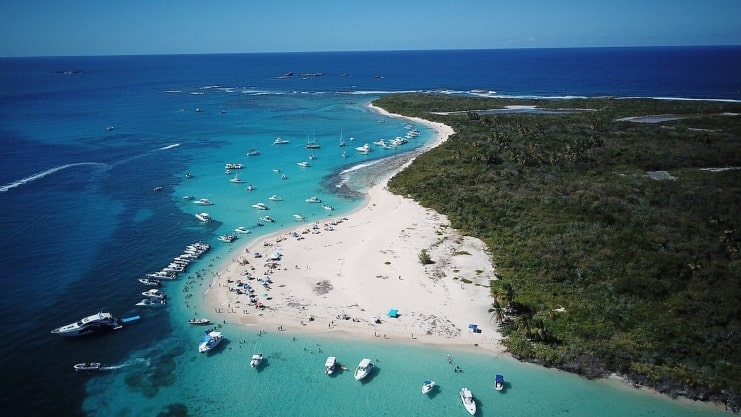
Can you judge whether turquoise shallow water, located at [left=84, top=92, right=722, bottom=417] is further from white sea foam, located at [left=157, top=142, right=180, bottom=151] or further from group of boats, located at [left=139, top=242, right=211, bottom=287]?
white sea foam, located at [left=157, top=142, right=180, bottom=151]

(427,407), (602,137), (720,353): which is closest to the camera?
(427,407)

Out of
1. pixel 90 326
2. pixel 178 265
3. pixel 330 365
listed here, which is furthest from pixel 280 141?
pixel 330 365

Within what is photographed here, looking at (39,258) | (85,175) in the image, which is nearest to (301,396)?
(39,258)

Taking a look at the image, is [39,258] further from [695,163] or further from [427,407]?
[695,163]

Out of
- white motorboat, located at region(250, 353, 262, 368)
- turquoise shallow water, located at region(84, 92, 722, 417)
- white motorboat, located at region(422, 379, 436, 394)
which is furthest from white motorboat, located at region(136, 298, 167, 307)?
white motorboat, located at region(422, 379, 436, 394)

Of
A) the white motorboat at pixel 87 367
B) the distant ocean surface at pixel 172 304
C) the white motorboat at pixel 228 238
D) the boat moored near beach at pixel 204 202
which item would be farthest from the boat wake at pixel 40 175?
the white motorboat at pixel 87 367

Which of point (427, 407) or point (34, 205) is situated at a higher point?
point (34, 205)

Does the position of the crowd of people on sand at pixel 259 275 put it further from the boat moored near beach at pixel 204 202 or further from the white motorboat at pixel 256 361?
the boat moored near beach at pixel 204 202
